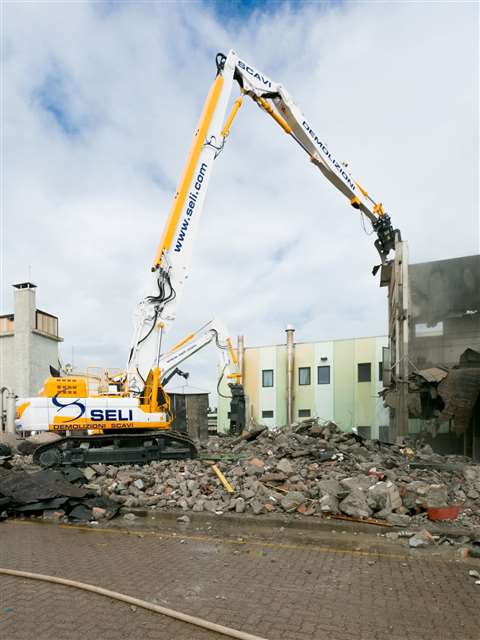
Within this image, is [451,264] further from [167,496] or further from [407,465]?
[167,496]

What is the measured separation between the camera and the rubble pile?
8.50 m

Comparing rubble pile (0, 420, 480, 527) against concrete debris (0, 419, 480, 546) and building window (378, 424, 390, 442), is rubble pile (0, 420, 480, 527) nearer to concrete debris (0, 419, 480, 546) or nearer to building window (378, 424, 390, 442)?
concrete debris (0, 419, 480, 546)

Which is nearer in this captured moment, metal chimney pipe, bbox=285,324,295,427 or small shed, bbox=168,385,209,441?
small shed, bbox=168,385,209,441

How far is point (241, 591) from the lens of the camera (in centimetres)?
529

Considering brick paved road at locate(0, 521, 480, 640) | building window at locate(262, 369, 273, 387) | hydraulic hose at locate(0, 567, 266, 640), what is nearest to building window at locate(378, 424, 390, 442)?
building window at locate(262, 369, 273, 387)

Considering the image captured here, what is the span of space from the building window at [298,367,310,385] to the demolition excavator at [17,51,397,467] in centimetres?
2278

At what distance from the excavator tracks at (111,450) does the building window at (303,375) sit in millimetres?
22953

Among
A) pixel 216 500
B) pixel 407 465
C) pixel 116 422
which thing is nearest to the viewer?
pixel 216 500

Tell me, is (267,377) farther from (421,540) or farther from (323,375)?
(421,540)

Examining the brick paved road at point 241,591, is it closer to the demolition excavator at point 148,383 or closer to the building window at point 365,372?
the demolition excavator at point 148,383

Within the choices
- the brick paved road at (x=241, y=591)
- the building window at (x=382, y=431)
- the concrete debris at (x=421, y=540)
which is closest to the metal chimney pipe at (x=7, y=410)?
the brick paved road at (x=241, y=591)

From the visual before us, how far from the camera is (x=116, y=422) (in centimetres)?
1271

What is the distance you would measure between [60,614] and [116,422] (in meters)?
8.21

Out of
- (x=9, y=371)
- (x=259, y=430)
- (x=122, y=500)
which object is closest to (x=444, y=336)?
(x=259, y=430)
